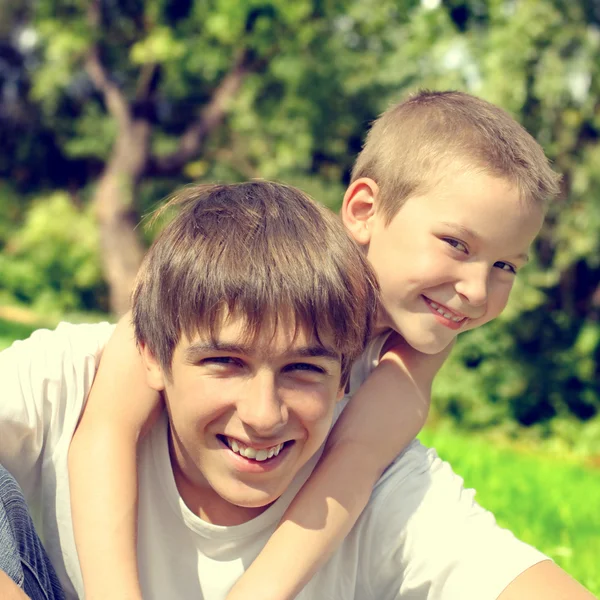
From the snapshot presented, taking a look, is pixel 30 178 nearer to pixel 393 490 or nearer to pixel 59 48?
pixel 59 48

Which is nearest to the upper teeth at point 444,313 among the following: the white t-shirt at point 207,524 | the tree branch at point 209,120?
the white t-shirt at point 207,524

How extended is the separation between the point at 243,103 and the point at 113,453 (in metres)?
15.8

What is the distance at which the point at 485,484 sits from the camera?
5.06 m

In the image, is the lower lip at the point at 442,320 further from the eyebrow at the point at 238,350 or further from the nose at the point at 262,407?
the nose at the point at 262,407

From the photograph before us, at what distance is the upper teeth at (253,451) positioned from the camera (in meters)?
1.86

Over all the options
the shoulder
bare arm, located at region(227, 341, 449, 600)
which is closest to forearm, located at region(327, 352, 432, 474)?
bare arm, located at region(227, 341, 449, 600)

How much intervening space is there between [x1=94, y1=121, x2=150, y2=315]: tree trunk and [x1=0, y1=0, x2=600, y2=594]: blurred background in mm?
39

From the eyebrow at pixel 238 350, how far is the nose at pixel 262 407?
61mm

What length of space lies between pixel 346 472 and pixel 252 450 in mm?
252

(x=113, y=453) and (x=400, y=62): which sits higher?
(x=113, y=453)

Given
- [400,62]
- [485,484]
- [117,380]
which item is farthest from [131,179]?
[117,380]

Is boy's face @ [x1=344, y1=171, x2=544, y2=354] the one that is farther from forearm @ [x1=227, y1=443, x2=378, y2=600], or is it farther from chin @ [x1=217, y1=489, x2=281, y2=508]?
chin @ [x1=217, y1=489, x2=281, y2=508]

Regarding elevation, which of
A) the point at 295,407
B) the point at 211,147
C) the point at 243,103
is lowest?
the point at 211,147

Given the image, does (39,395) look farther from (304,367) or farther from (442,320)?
(442,320)
